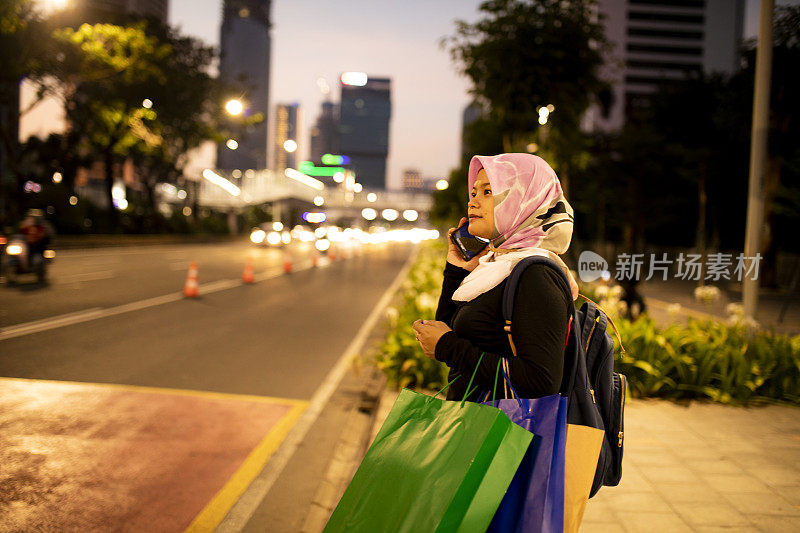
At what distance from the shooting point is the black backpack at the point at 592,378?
2.05 m

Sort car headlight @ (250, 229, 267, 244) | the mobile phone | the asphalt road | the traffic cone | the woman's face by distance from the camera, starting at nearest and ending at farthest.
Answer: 1. the woman's face
2. the mobile phone
3. the asphalt road
4. the traffic cone
5. car headlight @ (250, 229, 267, 244)

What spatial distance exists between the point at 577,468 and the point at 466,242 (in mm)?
956

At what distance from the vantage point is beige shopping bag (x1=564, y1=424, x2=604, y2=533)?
6.54 ft

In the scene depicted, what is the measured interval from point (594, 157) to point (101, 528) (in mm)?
32356

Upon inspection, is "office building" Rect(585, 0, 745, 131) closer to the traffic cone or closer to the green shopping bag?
the traffic cone

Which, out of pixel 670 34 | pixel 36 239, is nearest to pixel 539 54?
pixel 36 239

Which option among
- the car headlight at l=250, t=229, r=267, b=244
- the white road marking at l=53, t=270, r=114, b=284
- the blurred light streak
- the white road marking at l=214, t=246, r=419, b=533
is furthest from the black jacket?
the blurred light streak

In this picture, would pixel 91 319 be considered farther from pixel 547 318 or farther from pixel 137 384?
pixel 547 318

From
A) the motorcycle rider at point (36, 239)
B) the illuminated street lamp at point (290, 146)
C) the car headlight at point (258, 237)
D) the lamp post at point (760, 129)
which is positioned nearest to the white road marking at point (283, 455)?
the lamp post at point (760, 129)

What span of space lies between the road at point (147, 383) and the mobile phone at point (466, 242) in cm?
244

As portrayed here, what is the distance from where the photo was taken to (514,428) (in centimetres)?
185

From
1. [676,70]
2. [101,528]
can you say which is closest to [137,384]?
[101,528]

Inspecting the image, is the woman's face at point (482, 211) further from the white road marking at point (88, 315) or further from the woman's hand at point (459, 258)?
the white road marking at point (88, 315)

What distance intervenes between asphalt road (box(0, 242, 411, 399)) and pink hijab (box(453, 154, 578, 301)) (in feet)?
16.6
